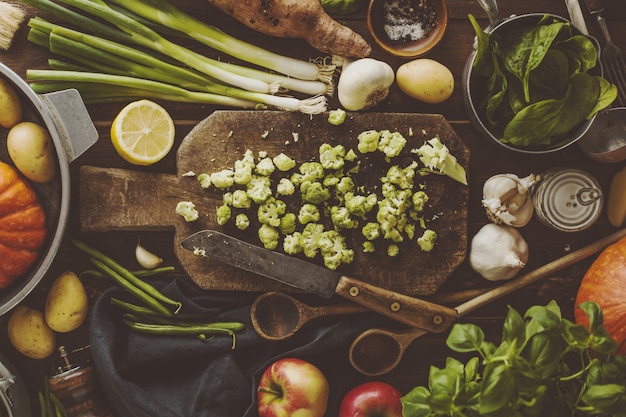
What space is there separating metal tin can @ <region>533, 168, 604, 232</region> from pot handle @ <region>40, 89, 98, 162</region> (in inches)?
50.9

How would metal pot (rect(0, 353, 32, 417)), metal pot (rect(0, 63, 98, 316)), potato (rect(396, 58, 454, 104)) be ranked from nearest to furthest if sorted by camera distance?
1. metal pot (rect(0, 63, 98, 316))
2. metal pot (rect(0, 353, 32, 417))
3. potato (rect(396, 58, 454, 104))

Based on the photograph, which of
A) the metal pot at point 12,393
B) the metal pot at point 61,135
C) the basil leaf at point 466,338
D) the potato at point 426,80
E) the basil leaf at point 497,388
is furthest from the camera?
the potato at point 426,80

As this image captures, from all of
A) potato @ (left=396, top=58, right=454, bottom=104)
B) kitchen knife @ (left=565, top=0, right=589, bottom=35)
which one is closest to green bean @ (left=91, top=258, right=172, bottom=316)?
potato @ (left=396, top=58, right=454, bottom=104)

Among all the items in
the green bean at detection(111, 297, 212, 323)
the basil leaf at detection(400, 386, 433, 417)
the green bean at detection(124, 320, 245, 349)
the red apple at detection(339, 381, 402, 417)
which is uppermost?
the green bean at detection(111, 297, 212, 323)

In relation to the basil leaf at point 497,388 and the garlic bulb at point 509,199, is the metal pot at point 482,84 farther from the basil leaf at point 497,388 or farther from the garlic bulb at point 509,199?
the basil leaf at point 497,388

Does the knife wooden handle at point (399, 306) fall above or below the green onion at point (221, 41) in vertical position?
below

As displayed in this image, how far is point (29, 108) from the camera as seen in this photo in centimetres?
165

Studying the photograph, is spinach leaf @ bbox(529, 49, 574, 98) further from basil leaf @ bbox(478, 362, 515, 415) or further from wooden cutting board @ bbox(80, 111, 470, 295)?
basil leaf @ bbox(478, 362, 515, 415)

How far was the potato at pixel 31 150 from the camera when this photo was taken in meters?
1.58

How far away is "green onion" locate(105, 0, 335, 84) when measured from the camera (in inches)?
67.4

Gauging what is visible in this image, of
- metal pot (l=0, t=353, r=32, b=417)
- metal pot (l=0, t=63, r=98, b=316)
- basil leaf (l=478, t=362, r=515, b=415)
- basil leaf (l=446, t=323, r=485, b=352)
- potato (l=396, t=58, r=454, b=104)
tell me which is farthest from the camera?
potato (l=396, t=58, r=454, b=104)

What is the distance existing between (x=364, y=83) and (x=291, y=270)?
57cm

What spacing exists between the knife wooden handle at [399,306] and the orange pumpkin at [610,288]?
1.25ft

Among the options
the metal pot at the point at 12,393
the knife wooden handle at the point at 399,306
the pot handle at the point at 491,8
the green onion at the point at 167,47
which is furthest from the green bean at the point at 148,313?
the pot handle at the point at 491,8
